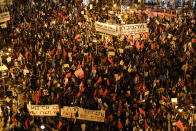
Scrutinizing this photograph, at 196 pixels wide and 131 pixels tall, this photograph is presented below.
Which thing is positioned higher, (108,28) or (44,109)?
(108,28)

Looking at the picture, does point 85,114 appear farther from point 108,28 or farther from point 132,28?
point 132,28

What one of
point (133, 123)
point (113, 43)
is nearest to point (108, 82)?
point (133, 123)

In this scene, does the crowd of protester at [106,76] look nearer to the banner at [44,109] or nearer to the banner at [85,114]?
the banner at [85,114]

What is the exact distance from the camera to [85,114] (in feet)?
25.2

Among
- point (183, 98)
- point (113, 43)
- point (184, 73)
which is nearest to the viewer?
point (183, 98)

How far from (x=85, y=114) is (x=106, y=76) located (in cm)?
391

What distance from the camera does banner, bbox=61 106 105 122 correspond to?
7520mm

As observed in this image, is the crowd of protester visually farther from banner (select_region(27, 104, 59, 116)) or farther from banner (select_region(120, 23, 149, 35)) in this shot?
banner (select_region(120, 23, 149, 35))

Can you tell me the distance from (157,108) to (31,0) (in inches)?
984

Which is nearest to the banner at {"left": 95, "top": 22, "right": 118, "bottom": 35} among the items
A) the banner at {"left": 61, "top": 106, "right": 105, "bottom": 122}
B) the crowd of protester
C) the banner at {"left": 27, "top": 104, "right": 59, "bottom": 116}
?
the crowd of protester

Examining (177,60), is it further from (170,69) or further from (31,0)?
(31,0)

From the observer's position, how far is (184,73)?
37.1 feet

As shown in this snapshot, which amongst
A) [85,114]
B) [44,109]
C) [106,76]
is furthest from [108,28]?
[44,109]

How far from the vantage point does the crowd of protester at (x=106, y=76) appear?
29.1 ft
